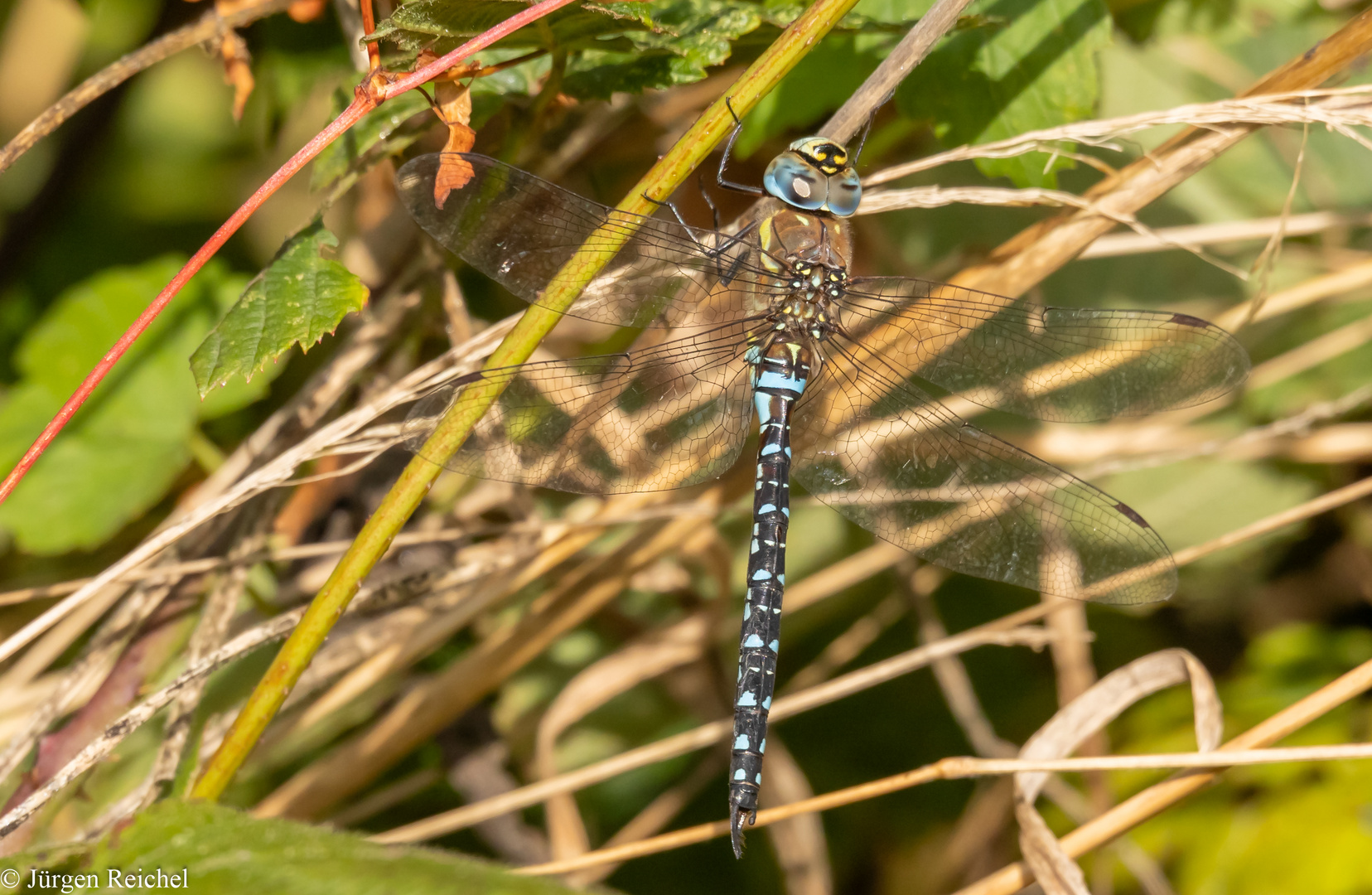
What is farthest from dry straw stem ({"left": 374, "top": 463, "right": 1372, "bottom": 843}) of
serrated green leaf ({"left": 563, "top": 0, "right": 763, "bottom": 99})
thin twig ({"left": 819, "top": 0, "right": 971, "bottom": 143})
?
serrated green leaf ({"left": 563, "top": 0, "right": 763, "bottom": 99})

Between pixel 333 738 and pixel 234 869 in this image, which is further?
pixel 333 738

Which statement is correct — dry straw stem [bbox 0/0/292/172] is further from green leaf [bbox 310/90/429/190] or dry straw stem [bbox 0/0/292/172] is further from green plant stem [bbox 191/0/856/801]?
green plant stem [bbox 191/0/856/801]

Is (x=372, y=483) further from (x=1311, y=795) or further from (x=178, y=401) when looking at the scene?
(x=1311, y=795)

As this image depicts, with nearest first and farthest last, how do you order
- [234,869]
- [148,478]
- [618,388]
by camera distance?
[234,869], [618,388], [148,478]

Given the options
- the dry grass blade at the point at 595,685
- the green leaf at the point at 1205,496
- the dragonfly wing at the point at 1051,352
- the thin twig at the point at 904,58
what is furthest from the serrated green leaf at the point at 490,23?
the green leaf at the point at 1205,496

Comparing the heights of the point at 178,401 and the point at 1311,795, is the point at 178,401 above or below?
above

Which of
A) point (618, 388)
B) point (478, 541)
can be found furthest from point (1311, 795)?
point (478, 541)
